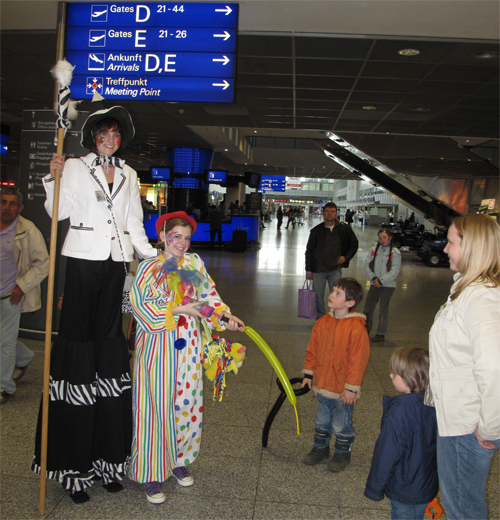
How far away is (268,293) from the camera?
9.53 metres

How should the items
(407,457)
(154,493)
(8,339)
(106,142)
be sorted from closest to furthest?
(407,457) → (154,493) → (106,142) → (8,339)

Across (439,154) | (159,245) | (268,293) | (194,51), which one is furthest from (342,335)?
(439,154)

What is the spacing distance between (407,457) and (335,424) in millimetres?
1020

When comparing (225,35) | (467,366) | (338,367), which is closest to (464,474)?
(467,366)

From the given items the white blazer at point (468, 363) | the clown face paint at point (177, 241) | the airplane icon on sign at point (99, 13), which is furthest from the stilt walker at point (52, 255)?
the airplane icon on sign at point (99, 13)

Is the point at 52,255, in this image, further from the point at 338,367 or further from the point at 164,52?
the point at 164,52

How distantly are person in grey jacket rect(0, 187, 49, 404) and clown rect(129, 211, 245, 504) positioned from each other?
1.80m

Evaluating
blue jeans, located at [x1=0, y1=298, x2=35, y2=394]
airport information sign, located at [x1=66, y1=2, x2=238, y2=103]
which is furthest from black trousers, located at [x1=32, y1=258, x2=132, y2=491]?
airport information sign, located at [x1=66, y1=2, x2=238, y2=103]

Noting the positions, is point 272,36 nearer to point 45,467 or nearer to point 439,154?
point 45,467

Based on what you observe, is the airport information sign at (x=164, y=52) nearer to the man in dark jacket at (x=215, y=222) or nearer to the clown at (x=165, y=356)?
the clown at (x=165, y=356)

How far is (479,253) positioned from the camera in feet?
6.23

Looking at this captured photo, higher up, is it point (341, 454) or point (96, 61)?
point (96, 61)

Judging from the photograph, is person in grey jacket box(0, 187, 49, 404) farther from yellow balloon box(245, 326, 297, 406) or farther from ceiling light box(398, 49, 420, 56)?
ceiling light box(398, 49, 420, 56)

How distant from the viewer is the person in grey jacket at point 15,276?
396cm
